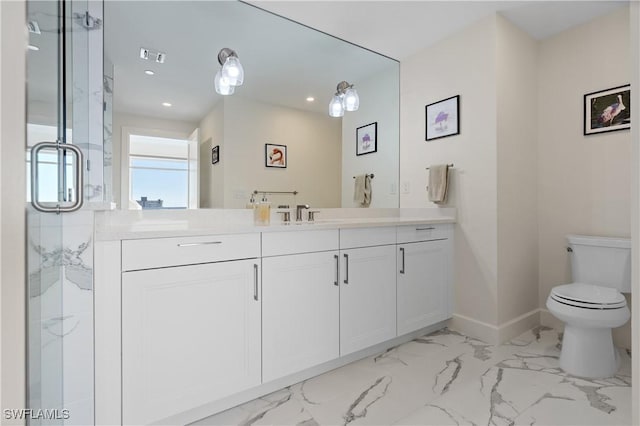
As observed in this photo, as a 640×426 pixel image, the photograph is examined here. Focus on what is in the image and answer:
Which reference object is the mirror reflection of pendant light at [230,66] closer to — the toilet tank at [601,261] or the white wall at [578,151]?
the white wall at [578,151]

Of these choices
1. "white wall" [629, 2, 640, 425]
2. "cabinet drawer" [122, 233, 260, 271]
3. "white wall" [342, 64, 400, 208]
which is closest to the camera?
"white wall" [629, 2, 640, 425]

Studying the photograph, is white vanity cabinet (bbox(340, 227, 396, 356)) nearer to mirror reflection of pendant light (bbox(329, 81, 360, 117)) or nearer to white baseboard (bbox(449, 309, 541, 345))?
white baseboard (bbox(449, 309, 541, 345))

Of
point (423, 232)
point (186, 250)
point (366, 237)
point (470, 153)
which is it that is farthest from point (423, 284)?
point (186, 250)

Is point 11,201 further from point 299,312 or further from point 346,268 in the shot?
point 346,268

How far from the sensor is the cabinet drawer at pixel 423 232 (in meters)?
2.20

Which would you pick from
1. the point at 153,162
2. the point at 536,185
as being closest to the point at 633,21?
the point at 153,162

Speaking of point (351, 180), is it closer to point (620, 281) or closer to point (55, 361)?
point (620, 281)

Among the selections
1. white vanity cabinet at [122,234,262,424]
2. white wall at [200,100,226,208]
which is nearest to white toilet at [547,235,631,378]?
white vanity cabinet at [122,234,262,424]

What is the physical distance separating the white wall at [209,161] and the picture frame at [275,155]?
300 millimetres

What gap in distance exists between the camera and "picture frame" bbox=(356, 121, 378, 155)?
2746 millimetres

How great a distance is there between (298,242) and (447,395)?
110 cm

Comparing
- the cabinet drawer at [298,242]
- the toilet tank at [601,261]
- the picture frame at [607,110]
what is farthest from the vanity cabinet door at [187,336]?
the picture frame at [607,110]

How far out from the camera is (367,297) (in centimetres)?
199

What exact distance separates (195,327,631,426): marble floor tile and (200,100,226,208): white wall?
114 centimetres
